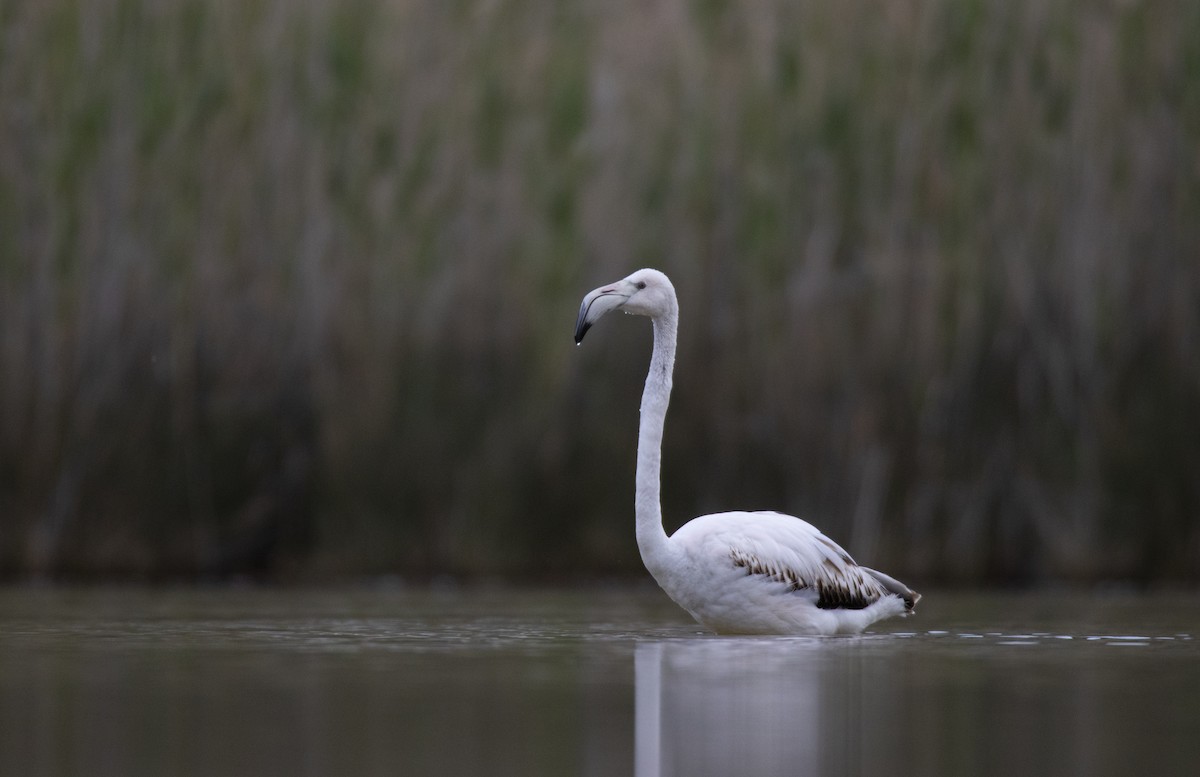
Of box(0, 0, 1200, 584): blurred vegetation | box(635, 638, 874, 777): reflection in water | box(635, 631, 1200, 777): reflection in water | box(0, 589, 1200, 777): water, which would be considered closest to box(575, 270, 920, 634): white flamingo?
box(0, 589, 1200, 777): water

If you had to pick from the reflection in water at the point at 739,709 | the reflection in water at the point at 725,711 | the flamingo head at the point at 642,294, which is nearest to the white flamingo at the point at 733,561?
the flamingo head at the point at 642,294

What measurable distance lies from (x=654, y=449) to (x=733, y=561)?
0.68 m

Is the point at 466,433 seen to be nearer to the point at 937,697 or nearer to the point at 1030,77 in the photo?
the point at 1030,77

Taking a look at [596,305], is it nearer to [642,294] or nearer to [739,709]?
[642,294]

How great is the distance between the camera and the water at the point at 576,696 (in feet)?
13.2

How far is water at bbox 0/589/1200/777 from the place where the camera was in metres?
4.04

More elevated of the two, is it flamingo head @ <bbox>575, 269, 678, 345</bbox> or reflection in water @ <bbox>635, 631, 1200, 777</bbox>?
flamingo head @ <bbox>575, 269, 678, 345</bbox>

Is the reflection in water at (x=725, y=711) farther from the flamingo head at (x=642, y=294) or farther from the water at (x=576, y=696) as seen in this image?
the flamingo head at (x=642, y=294)

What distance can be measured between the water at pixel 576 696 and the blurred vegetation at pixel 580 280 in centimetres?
238

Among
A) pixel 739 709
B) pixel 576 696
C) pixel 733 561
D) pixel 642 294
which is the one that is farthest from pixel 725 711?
pixel 642 294

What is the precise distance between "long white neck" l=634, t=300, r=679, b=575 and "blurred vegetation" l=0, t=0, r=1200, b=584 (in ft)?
8.51

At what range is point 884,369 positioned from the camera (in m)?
10.4

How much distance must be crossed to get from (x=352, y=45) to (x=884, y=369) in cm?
382

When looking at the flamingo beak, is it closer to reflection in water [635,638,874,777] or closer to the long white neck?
the long white neck
